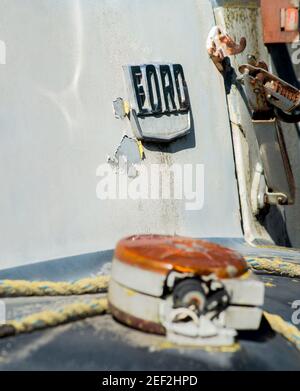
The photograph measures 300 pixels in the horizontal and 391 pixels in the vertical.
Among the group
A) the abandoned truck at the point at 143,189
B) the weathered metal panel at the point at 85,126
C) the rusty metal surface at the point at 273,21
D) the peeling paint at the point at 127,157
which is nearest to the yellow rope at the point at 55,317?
the abandoned truck at the point at 143,189

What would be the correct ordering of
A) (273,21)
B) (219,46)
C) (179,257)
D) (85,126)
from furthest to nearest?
(273,21) < (219,46) < (85,126) < (179,257)

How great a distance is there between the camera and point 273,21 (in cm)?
226

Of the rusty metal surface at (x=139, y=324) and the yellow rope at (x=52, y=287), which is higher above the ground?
the yellow rope at (x=52, y=287)

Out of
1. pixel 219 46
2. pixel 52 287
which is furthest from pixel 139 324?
pixel 219 46

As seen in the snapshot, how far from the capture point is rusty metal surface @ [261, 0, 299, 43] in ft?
7.24

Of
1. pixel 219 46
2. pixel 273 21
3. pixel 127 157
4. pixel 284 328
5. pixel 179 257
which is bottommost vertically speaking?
pixel 284 328

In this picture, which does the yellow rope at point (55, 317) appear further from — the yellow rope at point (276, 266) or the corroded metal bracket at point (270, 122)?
the corroded metal bracket at point (270, 122)

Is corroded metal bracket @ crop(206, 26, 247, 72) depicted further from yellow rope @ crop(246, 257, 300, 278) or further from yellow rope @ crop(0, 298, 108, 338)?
yellow rope @ crop(0, 298, 108, 338)

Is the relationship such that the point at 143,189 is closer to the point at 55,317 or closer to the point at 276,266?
the point at 276,266

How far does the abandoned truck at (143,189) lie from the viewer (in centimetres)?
110

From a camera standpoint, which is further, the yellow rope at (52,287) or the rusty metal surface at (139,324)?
the yellow rope at (52,287)

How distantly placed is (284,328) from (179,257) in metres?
0.27
